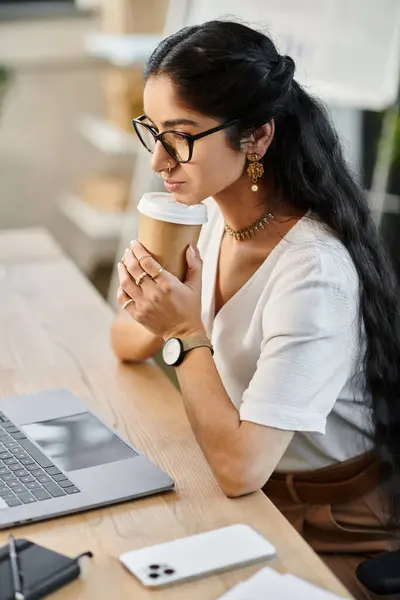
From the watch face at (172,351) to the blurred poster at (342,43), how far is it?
3.98ft

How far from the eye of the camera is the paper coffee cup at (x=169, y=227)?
4.33 ft

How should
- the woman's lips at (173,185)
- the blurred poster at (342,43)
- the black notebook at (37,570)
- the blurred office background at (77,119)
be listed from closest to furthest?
1. the black notebook at (37,570)
2. the woman's lips at (173,185)
3. the blurred poster at (342,43)
4. the blurred office background at (77,119)

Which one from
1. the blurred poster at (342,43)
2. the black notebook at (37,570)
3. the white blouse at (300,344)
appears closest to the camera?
the black notebook at (37,570)

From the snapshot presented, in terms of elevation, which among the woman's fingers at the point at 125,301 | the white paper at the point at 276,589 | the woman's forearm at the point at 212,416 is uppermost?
the woman's fingers at the point at 125,301

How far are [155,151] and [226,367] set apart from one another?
0.39 meters

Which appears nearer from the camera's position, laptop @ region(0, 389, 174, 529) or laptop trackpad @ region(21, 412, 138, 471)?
laptop @ region(0, 389, 174, 529)

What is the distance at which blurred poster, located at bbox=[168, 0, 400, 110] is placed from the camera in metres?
2.39

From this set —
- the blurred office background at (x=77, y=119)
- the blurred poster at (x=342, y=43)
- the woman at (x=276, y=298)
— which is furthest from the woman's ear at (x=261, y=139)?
the blurred office background at (x=77, y=119)

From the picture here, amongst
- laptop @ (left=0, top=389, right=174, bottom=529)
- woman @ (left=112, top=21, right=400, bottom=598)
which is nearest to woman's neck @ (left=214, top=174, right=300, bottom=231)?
woman @ (left=112, top=21, right=400, bottom=598)

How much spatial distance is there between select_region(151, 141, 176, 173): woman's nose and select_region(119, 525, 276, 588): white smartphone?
55 centimetres

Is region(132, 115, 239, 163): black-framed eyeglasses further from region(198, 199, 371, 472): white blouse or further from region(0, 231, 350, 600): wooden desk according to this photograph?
region(0, 231, 350, 600): wooden desk

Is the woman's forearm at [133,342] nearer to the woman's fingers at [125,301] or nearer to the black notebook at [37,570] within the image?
the woman's fingers at [125,301]

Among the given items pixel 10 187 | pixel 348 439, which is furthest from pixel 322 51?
pixel 10 187

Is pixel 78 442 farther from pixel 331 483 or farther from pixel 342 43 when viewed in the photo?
pixel 342 43
